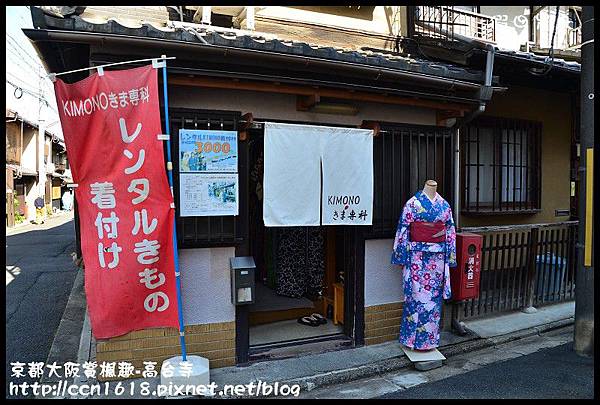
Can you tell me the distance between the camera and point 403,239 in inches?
230

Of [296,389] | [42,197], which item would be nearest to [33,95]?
[42,197]

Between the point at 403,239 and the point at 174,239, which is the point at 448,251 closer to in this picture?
the point at 403,239

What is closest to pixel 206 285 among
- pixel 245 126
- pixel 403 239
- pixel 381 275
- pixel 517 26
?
pixel 245 126

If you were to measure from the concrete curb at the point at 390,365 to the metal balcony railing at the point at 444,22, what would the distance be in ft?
16.6

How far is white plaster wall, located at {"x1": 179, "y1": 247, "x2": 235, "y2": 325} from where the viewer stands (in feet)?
17.1

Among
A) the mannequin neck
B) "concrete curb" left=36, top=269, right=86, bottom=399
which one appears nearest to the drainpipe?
the mannequin neck

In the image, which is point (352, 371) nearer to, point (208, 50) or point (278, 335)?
point (278, 335)

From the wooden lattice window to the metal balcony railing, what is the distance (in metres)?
1.86

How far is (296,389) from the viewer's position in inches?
196

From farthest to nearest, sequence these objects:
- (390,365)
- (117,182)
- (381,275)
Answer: (381,275) → (390,365) → (117,182)

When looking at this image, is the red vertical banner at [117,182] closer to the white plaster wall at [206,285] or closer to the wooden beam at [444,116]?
the white plaster wall at [206,285]

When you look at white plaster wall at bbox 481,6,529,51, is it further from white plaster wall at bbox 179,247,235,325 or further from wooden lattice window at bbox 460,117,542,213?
white plaster wall at bbox 179,247,235,325

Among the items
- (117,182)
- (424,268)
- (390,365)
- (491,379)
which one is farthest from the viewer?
(424,268)

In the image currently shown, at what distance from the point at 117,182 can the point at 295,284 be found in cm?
424
